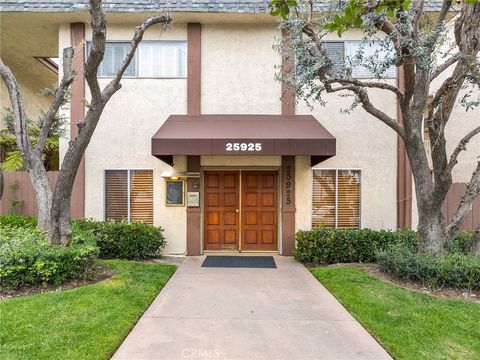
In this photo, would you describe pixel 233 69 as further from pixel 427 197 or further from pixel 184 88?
pixel 427 197

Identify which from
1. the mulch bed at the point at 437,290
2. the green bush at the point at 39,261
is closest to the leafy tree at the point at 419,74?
the mulch bed at the point at 437,290

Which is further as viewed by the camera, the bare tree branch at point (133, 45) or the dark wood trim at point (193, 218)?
the dark wood trim at point (193, 218)

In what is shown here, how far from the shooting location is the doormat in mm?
8664

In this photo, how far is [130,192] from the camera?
10039mm

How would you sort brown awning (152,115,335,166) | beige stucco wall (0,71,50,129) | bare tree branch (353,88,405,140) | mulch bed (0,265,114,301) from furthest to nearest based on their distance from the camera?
beige stucco wall (0,71,50,129), brown awning (152,115,335,166), bare tree branch (353,88,405,140), mulch bed (0,265,114,301)

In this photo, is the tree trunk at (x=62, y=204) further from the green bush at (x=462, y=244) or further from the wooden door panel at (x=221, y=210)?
the green bush at (x=462, y=244)

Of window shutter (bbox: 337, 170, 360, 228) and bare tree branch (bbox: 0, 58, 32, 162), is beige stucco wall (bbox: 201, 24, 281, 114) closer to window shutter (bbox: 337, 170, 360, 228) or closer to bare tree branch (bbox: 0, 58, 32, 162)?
window shutter (bbox: 337, 170, 360, 228)

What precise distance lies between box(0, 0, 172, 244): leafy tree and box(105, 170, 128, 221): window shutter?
2.63 metres

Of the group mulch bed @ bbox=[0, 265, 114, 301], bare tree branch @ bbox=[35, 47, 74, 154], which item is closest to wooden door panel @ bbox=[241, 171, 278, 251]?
mulch bed @ bbox=[0, 265, 114, 301]

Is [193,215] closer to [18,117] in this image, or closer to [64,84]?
[64,84]

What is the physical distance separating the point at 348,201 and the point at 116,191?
726cm

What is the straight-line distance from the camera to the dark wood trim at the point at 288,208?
388 inches

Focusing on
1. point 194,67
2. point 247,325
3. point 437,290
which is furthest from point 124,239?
Result: point 437,290

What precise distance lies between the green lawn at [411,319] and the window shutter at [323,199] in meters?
3.10
